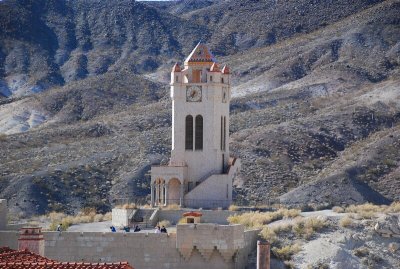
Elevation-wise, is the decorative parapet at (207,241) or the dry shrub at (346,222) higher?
the dry shrub at (346,222)

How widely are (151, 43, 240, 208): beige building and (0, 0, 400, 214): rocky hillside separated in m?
8.61

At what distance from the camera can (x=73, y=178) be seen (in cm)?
8144

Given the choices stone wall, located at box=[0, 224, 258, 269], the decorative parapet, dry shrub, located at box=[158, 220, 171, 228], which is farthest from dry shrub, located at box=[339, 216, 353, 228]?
dry shrub, located at box=[158, 220, 171, 228]

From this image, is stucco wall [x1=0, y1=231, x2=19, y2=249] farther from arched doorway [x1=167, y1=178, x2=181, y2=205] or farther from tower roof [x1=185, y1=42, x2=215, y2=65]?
tower roof [x1=185, y1=42, x2=215, y2=65]

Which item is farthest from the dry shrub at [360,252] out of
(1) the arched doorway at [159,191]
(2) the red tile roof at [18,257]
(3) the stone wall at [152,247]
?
(2) the red tile roof at [18,257]

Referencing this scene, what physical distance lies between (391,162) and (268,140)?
10295 millimetres

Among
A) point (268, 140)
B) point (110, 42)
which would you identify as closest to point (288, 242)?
point (268, 140)

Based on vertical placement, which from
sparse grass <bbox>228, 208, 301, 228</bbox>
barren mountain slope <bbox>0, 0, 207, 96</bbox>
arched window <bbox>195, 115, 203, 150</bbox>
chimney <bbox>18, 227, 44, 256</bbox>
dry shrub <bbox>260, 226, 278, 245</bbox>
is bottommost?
chimney <bbox>18, 227, 44, 256</bbox>

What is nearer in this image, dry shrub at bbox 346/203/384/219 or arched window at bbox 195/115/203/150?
dry shrub at bbox 346/203/384/219

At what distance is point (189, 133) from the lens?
5575 centimetres

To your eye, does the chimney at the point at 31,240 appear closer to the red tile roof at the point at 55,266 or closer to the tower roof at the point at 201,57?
the red tile roof at the point at 55,266

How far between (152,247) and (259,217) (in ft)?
22.8

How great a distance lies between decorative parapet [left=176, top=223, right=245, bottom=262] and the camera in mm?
40875

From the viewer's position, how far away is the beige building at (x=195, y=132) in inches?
2153
